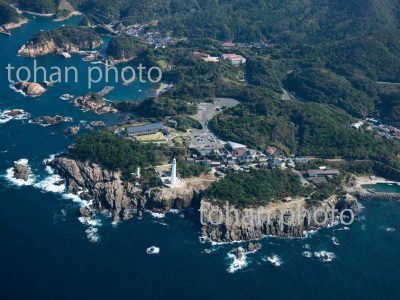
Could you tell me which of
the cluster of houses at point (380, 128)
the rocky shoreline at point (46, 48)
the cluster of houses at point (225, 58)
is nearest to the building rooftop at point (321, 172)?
the cluster of houses at point (380, 128)

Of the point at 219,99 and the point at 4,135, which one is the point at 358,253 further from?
the point at 4,135

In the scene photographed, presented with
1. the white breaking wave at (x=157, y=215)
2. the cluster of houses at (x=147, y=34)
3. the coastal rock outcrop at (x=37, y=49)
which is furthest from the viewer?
the cluster of houses at (x=147, y=34)

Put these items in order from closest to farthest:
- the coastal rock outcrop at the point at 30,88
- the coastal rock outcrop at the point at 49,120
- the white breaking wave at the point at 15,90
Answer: the coastal rock outcrop at the point at 49,120 → the coastal rock outcrop at the point at 30,88 → the white breaking wave at the point at 15,90

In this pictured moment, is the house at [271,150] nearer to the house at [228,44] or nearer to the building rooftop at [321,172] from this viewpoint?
the building rooftop at [321,172]

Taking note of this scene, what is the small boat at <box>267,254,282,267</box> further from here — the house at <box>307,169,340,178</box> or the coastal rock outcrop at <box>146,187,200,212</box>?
the house at <box>307,169,340,178</box>

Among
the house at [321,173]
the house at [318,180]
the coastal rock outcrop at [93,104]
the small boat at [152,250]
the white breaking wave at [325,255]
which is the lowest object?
the small boat at [152,250]

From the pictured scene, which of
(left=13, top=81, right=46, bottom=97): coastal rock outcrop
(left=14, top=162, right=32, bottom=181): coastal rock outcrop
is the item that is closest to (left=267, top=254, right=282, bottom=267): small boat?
(left=14, top=162, right=32, bottom=181): coastal rock outcrop

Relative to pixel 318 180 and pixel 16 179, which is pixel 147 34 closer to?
pixel 16 179
